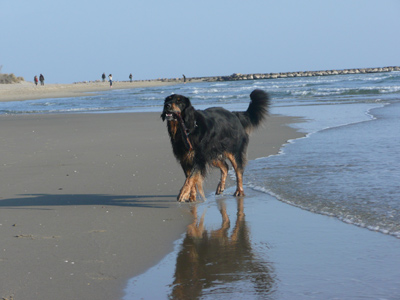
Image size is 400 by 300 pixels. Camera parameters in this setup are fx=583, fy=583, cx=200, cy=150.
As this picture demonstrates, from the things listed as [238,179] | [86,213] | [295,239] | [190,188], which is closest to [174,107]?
[190,188]

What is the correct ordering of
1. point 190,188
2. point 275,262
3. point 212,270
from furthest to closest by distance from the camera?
point 190,188, point 275,262, point 212,270

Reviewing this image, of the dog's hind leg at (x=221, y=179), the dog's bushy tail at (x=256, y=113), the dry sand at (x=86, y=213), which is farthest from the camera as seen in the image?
the dog's bushy tail at (x=256, y=113)

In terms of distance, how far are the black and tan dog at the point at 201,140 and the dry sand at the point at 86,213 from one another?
413 millimetres

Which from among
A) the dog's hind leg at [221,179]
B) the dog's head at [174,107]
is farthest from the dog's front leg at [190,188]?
the dog's head at [174,107]

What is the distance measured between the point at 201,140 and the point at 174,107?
1.89ft

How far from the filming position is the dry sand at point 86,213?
12.2 feet

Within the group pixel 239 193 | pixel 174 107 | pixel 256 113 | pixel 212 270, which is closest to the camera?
pixel 212 270

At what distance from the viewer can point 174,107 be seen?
5.97 meters

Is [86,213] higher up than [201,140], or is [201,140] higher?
[201,140]

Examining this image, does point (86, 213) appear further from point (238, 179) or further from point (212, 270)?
point (212, 270)

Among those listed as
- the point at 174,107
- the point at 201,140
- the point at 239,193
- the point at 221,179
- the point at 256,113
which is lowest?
the point at 239,193

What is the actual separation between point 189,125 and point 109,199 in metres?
1.20

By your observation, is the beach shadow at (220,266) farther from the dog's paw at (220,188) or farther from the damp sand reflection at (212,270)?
the dog's paw at (220,188)

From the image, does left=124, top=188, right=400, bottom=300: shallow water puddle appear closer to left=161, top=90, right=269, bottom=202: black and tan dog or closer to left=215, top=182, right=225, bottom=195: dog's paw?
left=161, top=90, right=269, bottom=202: black and tan dog
